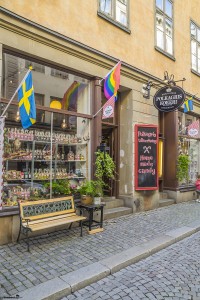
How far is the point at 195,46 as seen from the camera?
1300 centimetres

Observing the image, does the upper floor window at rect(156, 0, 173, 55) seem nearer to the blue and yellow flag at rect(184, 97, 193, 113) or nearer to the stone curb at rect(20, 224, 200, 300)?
the blue and yellow flag at rect(184, 97, 193, 113)

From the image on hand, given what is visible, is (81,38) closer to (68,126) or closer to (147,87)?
(68,126)

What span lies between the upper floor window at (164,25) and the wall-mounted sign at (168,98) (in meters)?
2.21

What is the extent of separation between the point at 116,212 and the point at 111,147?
2232 mm

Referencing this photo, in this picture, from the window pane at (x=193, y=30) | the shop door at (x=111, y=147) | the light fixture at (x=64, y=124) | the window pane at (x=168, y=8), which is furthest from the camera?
the window pane at (x=193, y=30)

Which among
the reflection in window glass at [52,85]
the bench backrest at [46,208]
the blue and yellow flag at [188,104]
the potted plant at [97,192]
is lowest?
the bench backrest at [46,208]

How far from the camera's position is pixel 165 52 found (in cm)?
1059

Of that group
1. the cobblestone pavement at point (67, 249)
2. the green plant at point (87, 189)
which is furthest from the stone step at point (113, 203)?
the green plant at point (87, 189)

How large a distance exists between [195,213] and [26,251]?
19.0 ft

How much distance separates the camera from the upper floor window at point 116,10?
8.12 m

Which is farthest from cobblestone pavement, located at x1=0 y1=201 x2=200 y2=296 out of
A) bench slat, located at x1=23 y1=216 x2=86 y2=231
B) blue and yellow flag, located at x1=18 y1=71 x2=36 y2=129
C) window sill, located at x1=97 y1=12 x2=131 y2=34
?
window sill, located at x1=97 y1=12 x2=131 y2=34

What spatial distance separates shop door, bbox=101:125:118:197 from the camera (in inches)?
357

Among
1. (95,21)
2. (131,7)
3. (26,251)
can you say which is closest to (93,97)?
(95,21)

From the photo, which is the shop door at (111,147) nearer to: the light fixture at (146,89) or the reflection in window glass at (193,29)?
the light fixture at (146,89)
